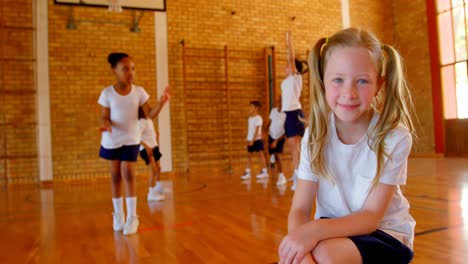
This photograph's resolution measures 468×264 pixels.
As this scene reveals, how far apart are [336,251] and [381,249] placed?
0.14m

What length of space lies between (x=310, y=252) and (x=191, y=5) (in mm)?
6918

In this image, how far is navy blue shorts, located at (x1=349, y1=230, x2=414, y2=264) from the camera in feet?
3.08

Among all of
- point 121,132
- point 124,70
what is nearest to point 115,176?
point 121,132

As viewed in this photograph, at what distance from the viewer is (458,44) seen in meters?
7.65

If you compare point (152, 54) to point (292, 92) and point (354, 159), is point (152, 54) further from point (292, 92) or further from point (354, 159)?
point (354, 159)

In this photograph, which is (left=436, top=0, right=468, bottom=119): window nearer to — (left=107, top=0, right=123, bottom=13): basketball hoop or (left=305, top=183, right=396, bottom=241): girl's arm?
(left=107, top=0, right=123, bottom=13): basketball hoop

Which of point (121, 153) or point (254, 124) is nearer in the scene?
point (121, 153)

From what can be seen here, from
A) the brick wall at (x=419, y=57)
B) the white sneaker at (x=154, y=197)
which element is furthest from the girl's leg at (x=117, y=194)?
the brick wall at (x=419, y=57)

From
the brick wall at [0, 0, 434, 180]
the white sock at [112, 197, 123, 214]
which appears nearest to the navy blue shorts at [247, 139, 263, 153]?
the brick wall at [0, 0, 434, 180]

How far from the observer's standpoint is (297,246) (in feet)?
3.03

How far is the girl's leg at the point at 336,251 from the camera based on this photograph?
2.94 ft

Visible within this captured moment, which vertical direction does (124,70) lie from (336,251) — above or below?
above

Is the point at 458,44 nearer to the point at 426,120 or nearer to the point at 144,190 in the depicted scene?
the point at 426,120

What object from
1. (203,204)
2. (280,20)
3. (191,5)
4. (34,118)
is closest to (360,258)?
(203,204)
